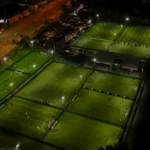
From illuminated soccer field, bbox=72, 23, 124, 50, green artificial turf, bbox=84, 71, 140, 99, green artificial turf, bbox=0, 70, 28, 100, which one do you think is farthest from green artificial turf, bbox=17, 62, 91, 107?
illuminated soccer field, bbox=72, 23, 124, 50

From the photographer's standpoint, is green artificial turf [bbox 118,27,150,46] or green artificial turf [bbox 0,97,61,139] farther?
green artificial turf [bbox 118,27,150,46]

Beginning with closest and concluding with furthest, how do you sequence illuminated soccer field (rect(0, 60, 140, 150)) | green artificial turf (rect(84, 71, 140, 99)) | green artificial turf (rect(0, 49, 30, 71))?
illuminated soccer field (rect(0, 60, 140, 150)) < green artificial turf (rect(84, 71, 140, 99)) < green artificial turf (rect(0, 49, 30, 71))

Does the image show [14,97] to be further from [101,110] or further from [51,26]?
Answer: [51,26]

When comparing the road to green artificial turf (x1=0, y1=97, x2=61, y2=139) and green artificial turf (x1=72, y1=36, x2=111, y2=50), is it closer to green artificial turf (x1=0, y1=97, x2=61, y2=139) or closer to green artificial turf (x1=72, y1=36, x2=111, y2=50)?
green artificial turf (x1=72, y1=36, x2=111, y2=50)

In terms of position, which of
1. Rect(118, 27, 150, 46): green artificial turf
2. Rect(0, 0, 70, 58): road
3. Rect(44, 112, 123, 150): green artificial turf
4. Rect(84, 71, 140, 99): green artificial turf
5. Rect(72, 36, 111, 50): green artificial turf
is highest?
Rect(0, 0, 70, 58): road

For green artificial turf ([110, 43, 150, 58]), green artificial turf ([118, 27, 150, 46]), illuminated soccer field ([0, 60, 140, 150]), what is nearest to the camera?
illuminated soccer field ([0, 60, 140, 150])

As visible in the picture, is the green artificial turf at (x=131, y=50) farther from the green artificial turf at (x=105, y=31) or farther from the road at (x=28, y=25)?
the road at (x=28, y=25)

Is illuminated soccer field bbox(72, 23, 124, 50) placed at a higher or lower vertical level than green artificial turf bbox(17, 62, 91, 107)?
higher
